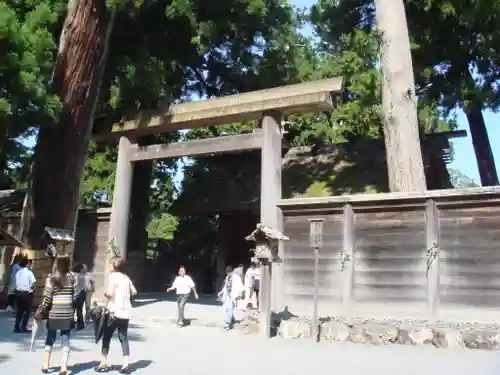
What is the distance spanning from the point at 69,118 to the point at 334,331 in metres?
7.28

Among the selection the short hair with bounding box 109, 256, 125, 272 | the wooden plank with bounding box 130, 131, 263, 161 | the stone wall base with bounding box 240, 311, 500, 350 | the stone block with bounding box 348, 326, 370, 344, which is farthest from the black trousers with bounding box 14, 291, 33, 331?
the stone block with bounding box 348, 326, 370, 344

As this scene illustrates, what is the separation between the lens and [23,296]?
31.4ft

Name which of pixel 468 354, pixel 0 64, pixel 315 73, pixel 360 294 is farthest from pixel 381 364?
pixel 315 73

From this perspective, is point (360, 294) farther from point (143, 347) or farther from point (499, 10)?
point (499, 10)

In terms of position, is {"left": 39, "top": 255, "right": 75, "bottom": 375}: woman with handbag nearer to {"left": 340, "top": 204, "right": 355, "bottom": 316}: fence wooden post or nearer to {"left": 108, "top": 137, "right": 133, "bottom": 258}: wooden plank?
{"left": 340, "top": 204, "right": 355, "bottom": 316}: fence wooden post

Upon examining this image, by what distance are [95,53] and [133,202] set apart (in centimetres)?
629

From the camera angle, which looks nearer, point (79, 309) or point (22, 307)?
point (22, 307)

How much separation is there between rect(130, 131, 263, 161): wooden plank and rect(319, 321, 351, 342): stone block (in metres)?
4.33

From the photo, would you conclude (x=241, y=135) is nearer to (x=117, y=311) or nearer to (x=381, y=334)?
(x=381, y=334)

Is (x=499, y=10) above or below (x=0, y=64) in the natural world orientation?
above

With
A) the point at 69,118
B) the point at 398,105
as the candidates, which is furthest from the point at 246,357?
the point at 69,118

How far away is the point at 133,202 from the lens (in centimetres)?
1697

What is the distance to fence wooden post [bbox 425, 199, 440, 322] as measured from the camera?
9734mm

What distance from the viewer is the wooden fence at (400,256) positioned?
31.2 ft
